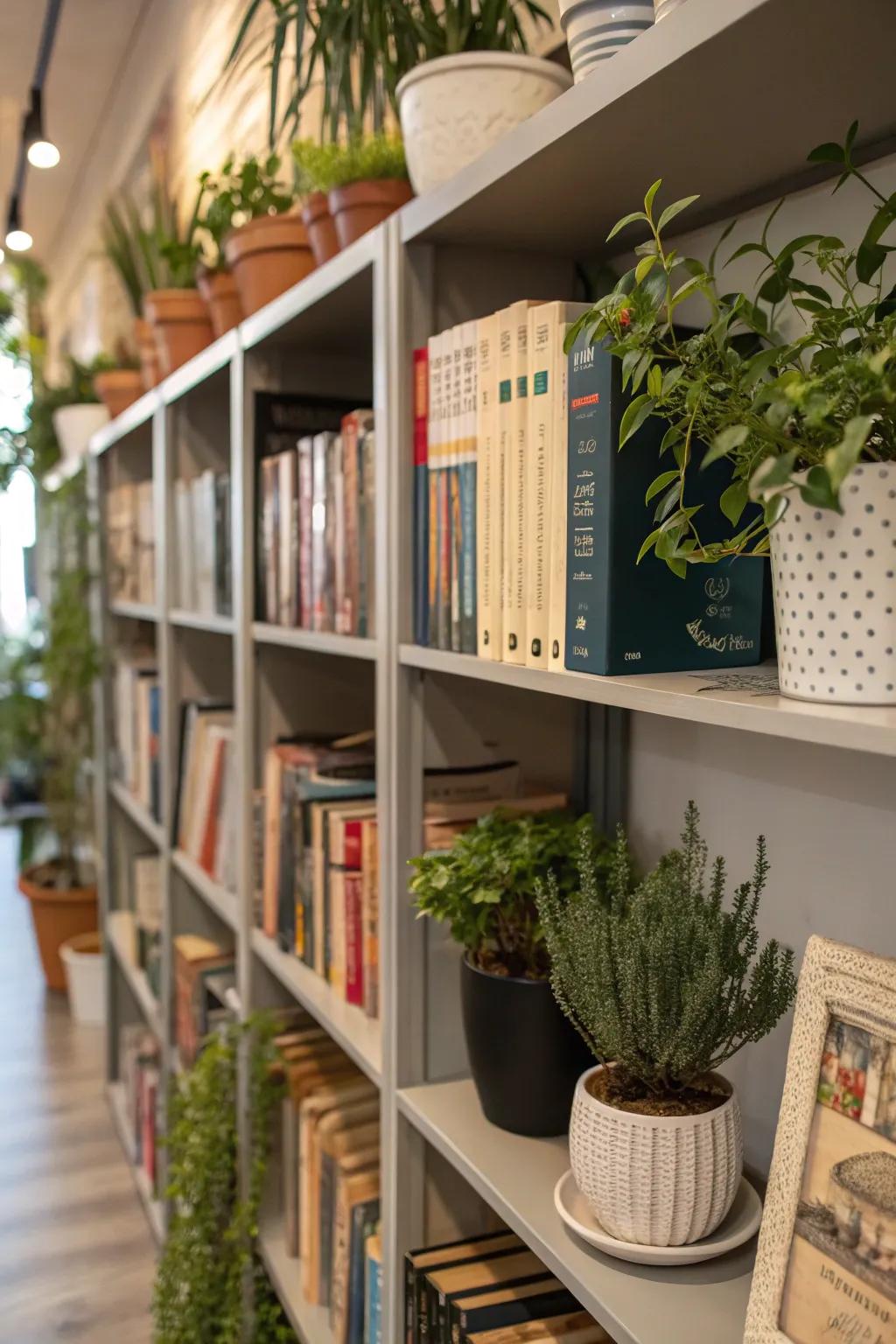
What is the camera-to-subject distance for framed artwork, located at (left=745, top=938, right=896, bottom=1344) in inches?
27.0

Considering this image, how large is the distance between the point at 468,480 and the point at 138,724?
1969mm

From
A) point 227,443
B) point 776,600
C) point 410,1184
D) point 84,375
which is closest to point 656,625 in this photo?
point 776,600

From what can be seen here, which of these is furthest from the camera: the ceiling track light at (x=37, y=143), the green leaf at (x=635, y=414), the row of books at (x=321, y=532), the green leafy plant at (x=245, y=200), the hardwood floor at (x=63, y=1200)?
the ceiling track light at (x=37, y=143)

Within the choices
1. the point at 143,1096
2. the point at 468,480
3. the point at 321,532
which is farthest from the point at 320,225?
the point at 143,1096

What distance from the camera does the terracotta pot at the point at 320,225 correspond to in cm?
158

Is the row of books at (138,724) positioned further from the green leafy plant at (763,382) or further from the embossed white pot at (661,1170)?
the green leafy plant at (763,382)

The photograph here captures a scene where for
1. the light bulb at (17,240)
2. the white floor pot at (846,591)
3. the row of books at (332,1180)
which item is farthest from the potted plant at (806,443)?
the light bulb at (17,240)

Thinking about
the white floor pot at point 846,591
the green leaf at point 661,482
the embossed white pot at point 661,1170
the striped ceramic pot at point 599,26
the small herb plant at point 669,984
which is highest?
the striped ceramic pot at point 599,26

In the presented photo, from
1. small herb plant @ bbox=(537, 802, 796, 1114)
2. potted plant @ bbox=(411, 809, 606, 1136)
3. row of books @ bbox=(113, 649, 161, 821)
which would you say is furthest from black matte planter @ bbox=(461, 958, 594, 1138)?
row of books @ bbox=(113, 649, 161, 821)

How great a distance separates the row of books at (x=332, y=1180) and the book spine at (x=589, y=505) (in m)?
0.90

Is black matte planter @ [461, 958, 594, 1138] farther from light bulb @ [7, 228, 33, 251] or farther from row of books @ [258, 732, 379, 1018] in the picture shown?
light bulb @ [7, 228, 33, 251]

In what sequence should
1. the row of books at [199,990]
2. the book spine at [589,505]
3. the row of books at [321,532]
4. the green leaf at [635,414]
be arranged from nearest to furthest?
the green leaf at [635,414]
the book spine at [589,505]
the row of books at [321,532]
the row of books at [199,990]

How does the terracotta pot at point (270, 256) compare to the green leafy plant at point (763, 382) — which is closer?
the green leafy plant at point (763, 382)

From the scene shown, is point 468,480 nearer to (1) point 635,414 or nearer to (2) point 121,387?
(1) point 635,414
